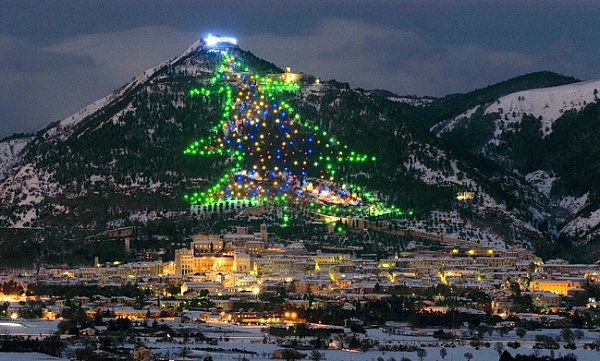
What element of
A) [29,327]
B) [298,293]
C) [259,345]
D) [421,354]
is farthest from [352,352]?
[298,293]

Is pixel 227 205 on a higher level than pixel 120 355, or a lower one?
higher

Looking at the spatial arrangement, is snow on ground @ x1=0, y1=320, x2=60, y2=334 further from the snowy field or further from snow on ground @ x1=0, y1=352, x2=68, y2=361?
snow on ground @ x1=0, y1=352, x2=68, y2=361

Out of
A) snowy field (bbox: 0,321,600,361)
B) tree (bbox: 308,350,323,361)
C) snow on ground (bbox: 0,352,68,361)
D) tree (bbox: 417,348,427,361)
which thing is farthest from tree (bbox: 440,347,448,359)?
snow on ground (bbox: 0,352,68,361)

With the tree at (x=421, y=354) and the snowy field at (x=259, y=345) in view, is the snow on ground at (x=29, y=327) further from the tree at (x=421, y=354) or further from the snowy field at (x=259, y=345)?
the tree at (x=421, y=354)

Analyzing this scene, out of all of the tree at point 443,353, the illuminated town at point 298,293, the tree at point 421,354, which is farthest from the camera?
the illuminated town at point 298,293

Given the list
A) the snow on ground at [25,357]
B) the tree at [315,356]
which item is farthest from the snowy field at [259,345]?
the tree at [315,356]

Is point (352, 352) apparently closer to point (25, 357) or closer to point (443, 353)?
point (443, 353)

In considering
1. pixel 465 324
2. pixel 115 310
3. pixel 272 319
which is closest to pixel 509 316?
pixel 465 324

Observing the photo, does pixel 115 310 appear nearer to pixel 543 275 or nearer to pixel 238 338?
pixel 238 338
